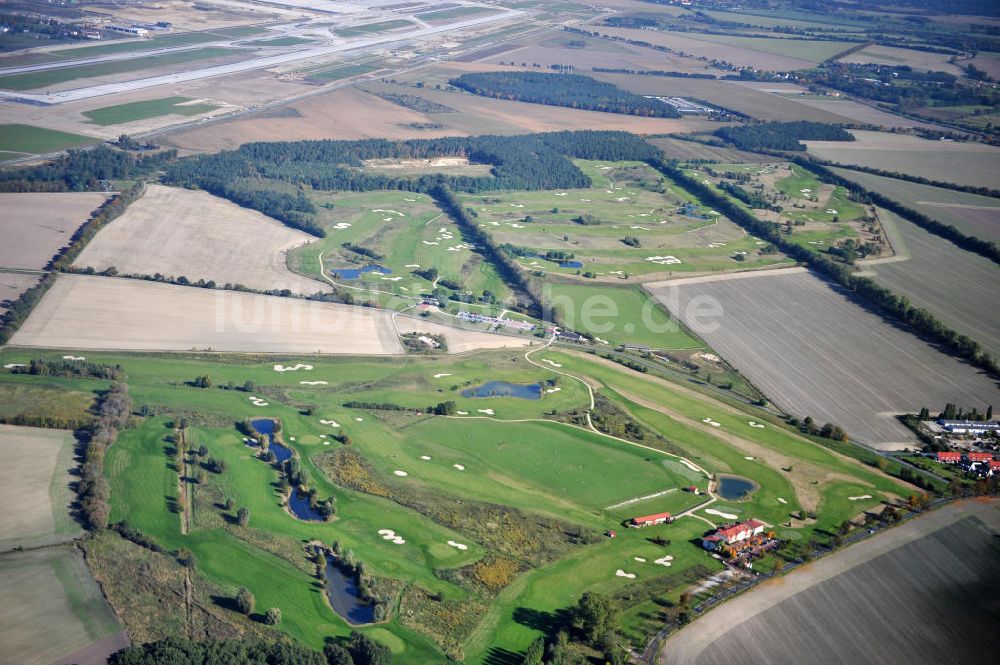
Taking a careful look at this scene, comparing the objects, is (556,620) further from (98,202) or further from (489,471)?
(98,202)

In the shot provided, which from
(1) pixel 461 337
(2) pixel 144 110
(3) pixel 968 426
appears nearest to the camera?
(3) pixel 968 426

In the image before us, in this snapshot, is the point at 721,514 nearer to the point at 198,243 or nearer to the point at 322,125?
the point at 198,243

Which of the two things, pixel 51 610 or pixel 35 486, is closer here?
pixel 51 610

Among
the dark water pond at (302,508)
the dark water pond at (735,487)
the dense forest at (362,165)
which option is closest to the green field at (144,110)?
the dense forest at (362,165)

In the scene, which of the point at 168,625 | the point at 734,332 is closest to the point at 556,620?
the point at 168,625

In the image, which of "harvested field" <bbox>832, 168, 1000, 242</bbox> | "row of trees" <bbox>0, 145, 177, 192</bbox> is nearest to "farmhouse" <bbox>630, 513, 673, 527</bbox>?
"harvested field" <bbox>832, 168, 1000, 242</bbox>

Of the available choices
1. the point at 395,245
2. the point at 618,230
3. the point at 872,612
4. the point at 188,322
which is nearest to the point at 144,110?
the point at 395,245

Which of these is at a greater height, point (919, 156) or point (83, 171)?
point (919, 156)
